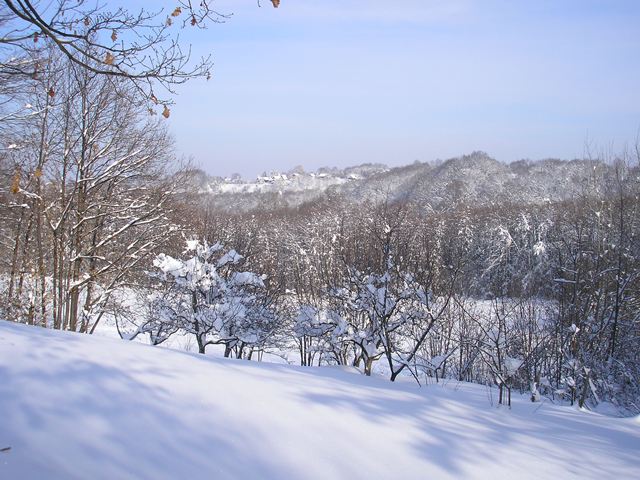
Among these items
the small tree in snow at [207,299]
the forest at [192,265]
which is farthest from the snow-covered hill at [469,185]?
the small tree in snow at [207,299]

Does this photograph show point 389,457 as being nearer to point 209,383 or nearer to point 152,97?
point 209,383

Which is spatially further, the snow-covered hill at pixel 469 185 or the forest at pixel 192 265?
the snow-covered hill at pixel 469 185

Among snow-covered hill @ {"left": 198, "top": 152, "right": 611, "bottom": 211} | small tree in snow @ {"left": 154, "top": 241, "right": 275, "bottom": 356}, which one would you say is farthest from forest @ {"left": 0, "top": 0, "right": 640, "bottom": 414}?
snow-covered hill @ {"left": 198, "top": 152, "right": 611, "bottom": 211}

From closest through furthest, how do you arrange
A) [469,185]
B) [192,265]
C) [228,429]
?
1. [228,429]
2. [192,265]
3. [469,185]

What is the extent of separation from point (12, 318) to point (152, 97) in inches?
384

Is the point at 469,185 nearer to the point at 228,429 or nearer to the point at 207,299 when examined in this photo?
the point at 207,299

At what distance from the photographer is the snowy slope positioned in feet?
6.43

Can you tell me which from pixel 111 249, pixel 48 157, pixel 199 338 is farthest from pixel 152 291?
pixel 48 157

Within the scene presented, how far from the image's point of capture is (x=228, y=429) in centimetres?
233

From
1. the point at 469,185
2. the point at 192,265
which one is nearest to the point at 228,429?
the point at 192,265

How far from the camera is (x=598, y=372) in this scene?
817cm

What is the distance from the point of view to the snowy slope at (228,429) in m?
1.96

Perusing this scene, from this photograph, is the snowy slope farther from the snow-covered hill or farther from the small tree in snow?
the snow-covered hill

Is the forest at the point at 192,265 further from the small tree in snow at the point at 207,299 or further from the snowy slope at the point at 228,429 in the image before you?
the snowy slope at the point at 228,429
